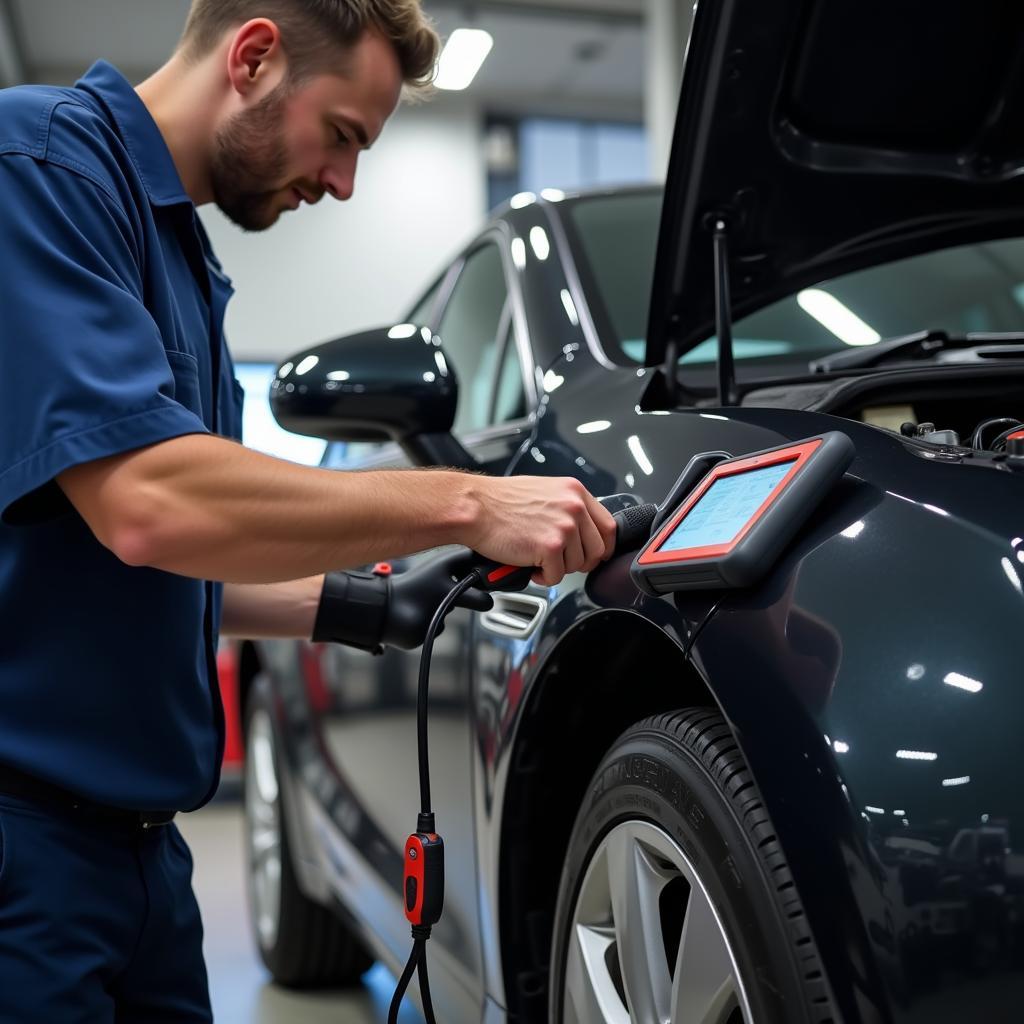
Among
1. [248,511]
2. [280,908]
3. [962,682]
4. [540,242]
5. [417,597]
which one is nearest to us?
[962,682]

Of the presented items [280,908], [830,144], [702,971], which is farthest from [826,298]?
[280,908]

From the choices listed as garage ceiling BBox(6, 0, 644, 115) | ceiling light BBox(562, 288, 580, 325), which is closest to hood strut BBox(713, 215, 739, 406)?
ceiling light BBox(562, 288, 580, 325)

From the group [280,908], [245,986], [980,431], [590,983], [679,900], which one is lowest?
[245,986]

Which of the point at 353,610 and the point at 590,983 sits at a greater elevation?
the point at 353,610

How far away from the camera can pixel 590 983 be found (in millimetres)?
A: 1186

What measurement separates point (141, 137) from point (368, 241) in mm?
8771

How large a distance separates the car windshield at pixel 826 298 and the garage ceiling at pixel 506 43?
6981 mm

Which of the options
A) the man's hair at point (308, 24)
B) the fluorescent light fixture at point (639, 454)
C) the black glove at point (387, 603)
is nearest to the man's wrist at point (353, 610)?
the black glove at point (387, 603)

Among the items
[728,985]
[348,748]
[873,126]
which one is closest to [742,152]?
[873,126]

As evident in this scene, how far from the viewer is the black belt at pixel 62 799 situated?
1.16 meters

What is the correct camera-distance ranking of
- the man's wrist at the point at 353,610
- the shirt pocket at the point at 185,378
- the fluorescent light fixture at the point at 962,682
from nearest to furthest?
the fluorescent light fixture at the point at 962,682 < the shirt pocket at the point at 185,378 < the man's wrist at the point at 353,610

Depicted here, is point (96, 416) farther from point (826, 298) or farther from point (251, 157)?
point (826, 298)

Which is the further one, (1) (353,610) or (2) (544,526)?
(1) (353,610)

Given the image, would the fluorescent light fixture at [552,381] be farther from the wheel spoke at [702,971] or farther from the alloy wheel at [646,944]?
the wheel spoke at [702,971]
